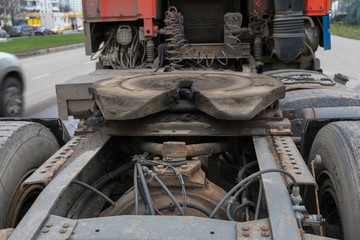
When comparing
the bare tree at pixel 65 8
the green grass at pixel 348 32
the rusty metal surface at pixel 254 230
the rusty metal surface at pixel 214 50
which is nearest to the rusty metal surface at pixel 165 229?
the rusty metal surface at pixel 254 230

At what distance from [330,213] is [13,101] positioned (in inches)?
215

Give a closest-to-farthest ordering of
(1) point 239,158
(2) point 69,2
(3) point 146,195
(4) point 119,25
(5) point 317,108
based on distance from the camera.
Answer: (3) point 146,195 → (1) point 239,158 → (5) point 317,108 → (4) point 119,25 → (2) point 69,2

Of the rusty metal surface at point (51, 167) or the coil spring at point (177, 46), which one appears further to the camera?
the coil spring at point (177, 46)

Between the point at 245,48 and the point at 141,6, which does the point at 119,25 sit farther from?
the point at 245,48

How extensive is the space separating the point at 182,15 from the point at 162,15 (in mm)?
275

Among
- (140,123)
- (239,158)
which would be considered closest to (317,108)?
(239,158)

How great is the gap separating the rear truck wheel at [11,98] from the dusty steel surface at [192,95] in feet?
12.8

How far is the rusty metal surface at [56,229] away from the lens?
1.70 metres

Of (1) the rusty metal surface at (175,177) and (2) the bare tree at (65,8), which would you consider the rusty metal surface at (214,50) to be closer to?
(1) the rusty metal surface at (175,177)

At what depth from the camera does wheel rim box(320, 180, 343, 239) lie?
2.36m

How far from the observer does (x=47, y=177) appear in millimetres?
2100

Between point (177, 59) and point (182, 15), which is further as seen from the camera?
point (182, 15)

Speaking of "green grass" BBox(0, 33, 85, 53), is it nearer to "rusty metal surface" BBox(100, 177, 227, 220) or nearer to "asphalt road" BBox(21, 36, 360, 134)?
"asphalt road" BBox(21, 36, 360, 134)

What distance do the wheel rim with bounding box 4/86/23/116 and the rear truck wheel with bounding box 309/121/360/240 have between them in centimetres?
504
